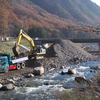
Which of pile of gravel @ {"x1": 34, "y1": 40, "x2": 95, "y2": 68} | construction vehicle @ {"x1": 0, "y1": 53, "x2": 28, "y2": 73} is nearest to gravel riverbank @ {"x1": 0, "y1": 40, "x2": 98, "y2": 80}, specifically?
pile of gravel @ {"x1": 34, "y1": 40, "x2": 95, "y2": 68}

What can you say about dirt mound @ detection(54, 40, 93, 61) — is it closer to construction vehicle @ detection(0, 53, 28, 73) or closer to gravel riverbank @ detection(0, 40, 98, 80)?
gravel riverbank @ detection(0, 40, 98, 80)

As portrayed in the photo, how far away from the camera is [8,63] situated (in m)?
23.6

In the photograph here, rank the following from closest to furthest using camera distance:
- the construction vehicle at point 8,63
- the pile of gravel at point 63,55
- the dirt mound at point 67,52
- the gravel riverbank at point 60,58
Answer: the construction vehicle at point 8,63 < the gravel riverbank at point 60,58 < the pile of gravel at point 63,55 < the dirt mound at point 67,52

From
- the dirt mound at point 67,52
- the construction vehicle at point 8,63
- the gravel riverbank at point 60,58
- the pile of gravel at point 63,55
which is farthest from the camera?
the dirt mound at point 67,52

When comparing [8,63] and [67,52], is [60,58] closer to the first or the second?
[67,52]

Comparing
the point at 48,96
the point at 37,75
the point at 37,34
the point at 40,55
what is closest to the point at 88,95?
the point at 48,96

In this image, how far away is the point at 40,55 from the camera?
107 feet

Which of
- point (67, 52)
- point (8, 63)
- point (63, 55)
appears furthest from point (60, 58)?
point (8, 63)

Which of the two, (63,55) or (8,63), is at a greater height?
(63,55)

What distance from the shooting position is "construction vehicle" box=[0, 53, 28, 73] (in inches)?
864

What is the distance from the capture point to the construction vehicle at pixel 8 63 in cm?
2194

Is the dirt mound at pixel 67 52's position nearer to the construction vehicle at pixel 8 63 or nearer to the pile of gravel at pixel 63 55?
the pile of gravel at pixel 63 55

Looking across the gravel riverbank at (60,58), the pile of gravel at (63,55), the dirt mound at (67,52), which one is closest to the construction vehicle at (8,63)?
the gravel riverbank at (60,58)

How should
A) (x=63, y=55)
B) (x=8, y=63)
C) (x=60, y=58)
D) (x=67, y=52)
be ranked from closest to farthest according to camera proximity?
Answer: 1. (x=8, y=63)
2. (x=60, y=58)
3. (x=63, y=55)
4. (x=67, y=52)
